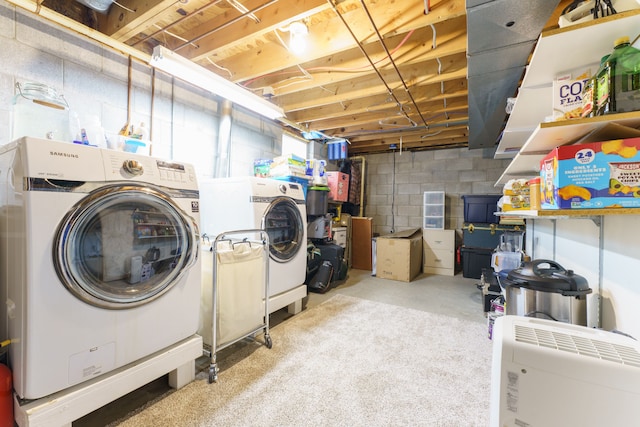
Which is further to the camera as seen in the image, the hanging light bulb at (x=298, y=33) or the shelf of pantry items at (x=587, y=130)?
the hanging light bulb at (x=298, y=33)

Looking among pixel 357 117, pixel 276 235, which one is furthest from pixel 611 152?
pixel 357 117

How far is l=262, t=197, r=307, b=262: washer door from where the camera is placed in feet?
8.05

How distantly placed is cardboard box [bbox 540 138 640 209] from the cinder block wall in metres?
4.39

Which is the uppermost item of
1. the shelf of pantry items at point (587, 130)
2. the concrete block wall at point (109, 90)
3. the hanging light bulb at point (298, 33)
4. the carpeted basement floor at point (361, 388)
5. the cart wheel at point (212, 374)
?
the hanging light bulb at point (298, 33)

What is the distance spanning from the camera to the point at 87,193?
3.78ft

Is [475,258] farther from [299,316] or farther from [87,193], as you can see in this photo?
[87,193]

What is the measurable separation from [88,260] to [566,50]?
7.19ft

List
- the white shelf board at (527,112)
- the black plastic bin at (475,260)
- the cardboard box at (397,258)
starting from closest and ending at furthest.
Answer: the white shelf board at (527,112) → the cardboard box at (397,258) → the black plastic bin at (475,260)

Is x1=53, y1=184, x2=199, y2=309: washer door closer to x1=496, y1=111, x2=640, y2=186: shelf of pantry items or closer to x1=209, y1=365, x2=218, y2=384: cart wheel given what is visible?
x1=209, y1=365, x2=218, y2=384: cart wheel

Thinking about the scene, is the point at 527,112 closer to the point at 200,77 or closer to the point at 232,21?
the point at 232,21

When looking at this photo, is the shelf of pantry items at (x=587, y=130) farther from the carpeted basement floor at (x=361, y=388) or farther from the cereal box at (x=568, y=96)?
the carpeted basement floor at (x=361, y=388)

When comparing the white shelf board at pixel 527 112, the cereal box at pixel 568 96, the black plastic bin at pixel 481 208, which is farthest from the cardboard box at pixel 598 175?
the black plastic bin at pixel 481 208

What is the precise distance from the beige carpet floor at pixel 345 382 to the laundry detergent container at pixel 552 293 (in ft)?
1.86

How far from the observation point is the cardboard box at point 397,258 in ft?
13.1
